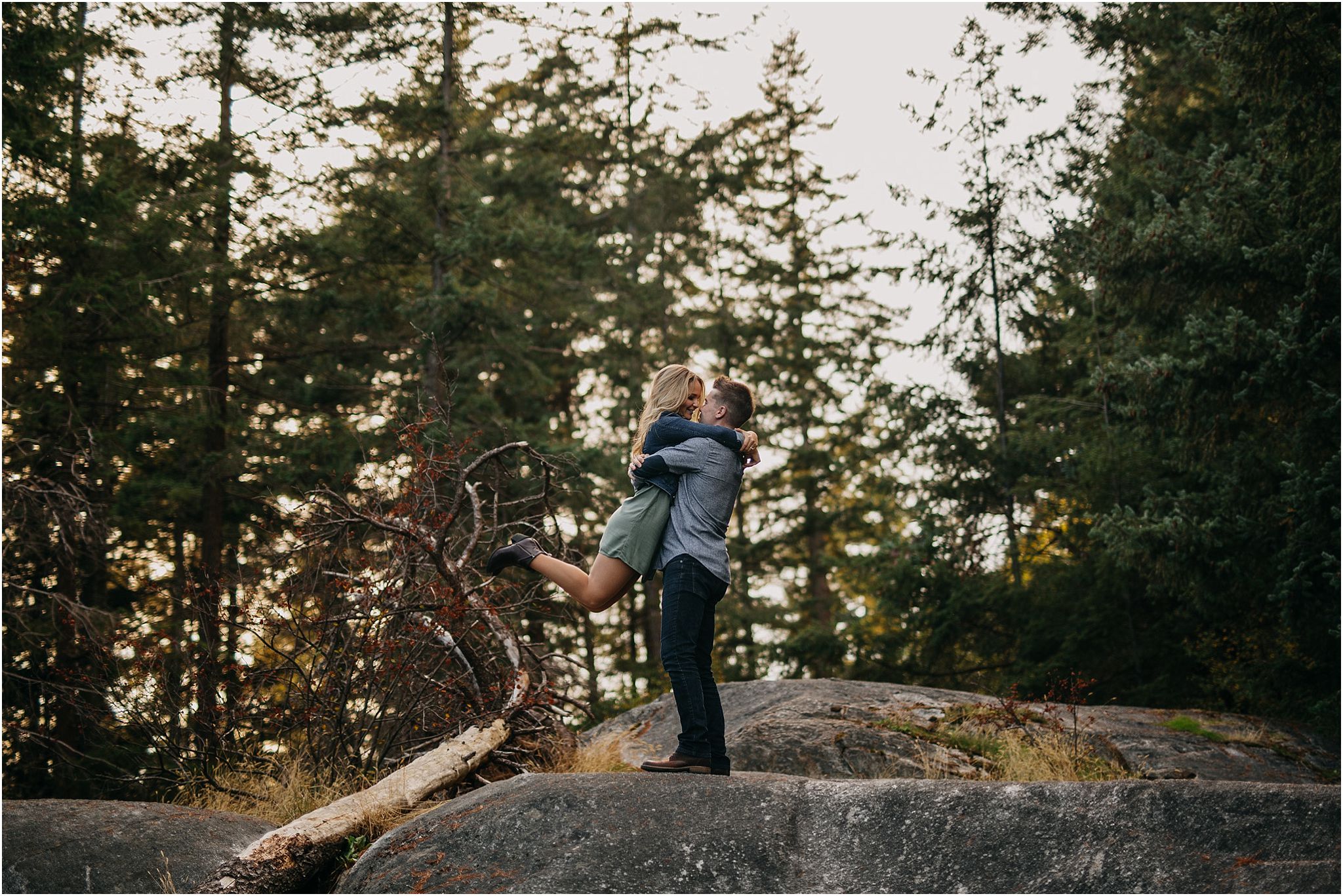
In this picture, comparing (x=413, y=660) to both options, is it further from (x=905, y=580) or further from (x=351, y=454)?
(x=905, y=580)

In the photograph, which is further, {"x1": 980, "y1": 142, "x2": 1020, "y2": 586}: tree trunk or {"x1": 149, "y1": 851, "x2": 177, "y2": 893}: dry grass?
{"x1": 980, "y1": 142, "x2": 1020, "y2": 586}: tree trunk

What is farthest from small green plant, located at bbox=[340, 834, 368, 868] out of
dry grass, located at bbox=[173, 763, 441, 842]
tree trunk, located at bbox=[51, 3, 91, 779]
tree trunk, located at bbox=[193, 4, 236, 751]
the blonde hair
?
tree trunk, located at bbox=[193, 4, 236, 751]

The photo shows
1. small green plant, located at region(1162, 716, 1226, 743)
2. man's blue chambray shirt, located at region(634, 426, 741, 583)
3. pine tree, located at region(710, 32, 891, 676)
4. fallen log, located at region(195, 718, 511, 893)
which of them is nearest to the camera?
fallen log, located at region(195, 718, 511, 893)

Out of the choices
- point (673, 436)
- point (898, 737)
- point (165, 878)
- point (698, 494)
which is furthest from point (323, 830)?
point (898, 737)

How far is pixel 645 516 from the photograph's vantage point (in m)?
5.72

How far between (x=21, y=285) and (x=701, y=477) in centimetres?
1274

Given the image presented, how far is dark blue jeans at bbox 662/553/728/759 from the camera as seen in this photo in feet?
18.2

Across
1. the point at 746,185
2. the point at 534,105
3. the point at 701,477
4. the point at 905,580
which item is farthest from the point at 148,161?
the point at 701,477

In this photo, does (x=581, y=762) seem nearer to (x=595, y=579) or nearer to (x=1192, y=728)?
(x=595, y=579)

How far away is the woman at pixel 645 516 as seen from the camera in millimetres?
5695

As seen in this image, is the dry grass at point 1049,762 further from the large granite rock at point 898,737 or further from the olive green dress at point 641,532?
the olive green dress at point 641,532

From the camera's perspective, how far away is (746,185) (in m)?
25.4

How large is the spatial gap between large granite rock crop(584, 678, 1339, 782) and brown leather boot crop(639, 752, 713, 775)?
319 cm

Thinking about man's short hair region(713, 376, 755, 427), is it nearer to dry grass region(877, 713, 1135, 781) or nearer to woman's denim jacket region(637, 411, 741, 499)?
woman's denim jacket region(637, 411, 741, 499)
